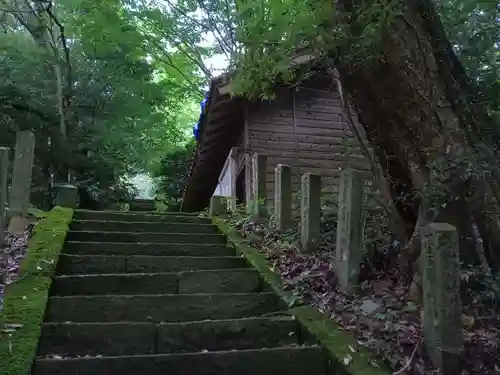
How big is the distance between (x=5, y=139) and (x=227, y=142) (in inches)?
177

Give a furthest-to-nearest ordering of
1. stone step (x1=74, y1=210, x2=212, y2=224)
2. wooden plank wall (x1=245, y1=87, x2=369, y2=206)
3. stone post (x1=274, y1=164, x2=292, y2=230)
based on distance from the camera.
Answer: wooden plank wall (x1=245, y1=87, x2=369, y2=206)
stone step (x1=74, y1=210, x2=212, y2=224)
stone post (x1=274, y1=164, x2=292, y2=230)

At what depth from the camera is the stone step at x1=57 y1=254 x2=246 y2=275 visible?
4.39 metres

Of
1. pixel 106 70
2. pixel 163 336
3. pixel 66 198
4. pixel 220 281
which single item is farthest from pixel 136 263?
pixel 106 70

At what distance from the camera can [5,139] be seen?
8875 millimetres

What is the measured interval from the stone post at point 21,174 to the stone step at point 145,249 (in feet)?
2.84

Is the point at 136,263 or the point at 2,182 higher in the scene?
the point at 2,182

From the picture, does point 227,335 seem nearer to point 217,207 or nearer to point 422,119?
point 422,119

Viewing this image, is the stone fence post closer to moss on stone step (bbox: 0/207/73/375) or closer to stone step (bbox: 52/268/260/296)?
moss on stone step (bbox: 0/207/73/375)

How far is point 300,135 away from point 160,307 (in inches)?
262

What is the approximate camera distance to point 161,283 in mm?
4121

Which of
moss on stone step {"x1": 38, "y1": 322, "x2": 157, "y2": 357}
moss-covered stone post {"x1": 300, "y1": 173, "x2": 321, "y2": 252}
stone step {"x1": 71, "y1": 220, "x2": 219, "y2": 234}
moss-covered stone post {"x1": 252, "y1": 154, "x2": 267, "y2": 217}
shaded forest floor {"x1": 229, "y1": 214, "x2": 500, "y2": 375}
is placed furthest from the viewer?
moss-covered stone post {"x1": 252, "y1": 154, "x2": 267, "y2": 217}

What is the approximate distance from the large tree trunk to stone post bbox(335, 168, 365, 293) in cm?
43

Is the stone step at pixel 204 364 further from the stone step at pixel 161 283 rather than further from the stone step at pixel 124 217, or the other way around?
the stone step at pixel 124 217

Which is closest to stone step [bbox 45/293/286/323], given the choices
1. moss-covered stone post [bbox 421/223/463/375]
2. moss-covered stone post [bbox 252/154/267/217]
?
moss-covered stone post [bbox 421/223/463/375]
